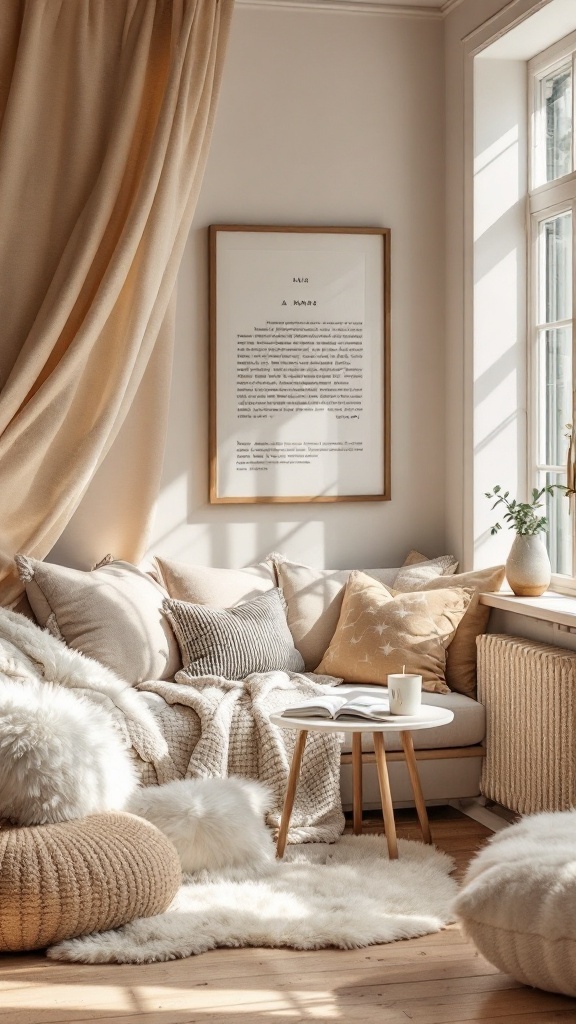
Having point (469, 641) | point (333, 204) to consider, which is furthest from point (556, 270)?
point (469, 641)

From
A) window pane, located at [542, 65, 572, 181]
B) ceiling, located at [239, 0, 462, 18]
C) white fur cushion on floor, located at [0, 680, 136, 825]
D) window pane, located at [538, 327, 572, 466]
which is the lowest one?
white fur cushion on floor, located at [0, 680, 136, 825]

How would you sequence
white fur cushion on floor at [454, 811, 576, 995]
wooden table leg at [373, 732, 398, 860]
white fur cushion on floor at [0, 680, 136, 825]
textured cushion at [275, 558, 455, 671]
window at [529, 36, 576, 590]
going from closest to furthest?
white fur cushion on floor at [454, 811, 576, 995]
white fur cushion on floor at [0, 680, 136, 825]
wooden table leg at [373, 732, 398, 860]
window at [529, 36, 576, 590]
textured cushion at [275, 558, 455, 671]

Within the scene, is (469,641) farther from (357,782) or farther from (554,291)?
(554,291)

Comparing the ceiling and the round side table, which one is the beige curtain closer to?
the ceiling

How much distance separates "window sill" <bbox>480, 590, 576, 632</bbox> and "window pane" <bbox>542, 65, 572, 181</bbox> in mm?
1499

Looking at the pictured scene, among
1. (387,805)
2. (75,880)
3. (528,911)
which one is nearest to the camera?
(528,911)

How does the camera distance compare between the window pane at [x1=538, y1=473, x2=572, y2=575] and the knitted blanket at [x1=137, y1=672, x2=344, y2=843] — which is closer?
the knitted blanket at [x1=137, y1=672, x2=344, y2=843]

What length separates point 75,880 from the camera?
265cm

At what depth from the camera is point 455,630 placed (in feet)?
13.0

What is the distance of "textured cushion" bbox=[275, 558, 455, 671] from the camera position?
4156mm

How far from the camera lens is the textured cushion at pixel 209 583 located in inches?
160

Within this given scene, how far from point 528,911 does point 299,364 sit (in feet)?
8.19

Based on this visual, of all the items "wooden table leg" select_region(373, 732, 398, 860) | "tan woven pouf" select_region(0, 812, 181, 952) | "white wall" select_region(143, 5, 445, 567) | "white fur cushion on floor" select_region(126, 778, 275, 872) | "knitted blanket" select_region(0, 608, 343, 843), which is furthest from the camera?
"white wall" select_region(143, 5, 445, 567)

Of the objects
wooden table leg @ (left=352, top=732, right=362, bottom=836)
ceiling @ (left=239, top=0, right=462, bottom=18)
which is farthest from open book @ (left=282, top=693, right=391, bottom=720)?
ceiling @ (left=239, top=0, right=462, bottom=18)
